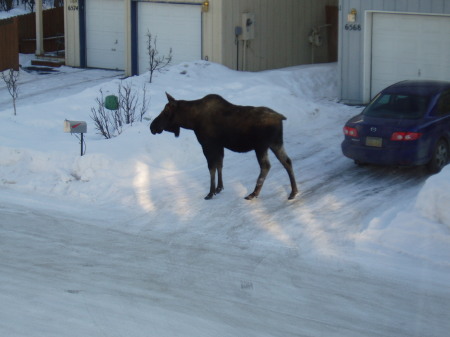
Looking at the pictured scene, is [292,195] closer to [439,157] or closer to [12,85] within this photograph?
[439,157]

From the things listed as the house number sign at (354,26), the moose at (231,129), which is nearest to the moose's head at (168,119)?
the moose at (231,129)

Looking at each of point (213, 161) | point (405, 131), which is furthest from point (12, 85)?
point (405, 131)

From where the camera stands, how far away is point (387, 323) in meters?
9.34

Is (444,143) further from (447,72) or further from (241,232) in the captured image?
(447,72)

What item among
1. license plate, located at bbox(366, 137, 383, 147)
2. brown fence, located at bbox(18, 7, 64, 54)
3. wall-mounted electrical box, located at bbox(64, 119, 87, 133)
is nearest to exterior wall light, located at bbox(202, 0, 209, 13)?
brown fence, located at bbox(18, 7, 64, 54)

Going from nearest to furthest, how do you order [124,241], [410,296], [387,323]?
Result: [387,323] < [410,296] < [124,241]

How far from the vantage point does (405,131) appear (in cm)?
1503

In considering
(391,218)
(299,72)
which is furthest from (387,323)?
(299,72)

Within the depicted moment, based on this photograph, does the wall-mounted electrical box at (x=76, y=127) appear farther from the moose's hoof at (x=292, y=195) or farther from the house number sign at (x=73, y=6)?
the house number sign at (x=73, y=6)

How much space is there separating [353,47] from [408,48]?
4.66ft

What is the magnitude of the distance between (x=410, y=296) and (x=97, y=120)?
9.34 meters

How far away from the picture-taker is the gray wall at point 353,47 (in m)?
22.2

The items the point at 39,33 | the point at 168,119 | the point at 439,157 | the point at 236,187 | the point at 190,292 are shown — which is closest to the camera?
the point at 190,292

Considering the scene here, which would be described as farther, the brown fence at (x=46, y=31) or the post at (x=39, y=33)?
the brown fence at (x=46, y=31)
